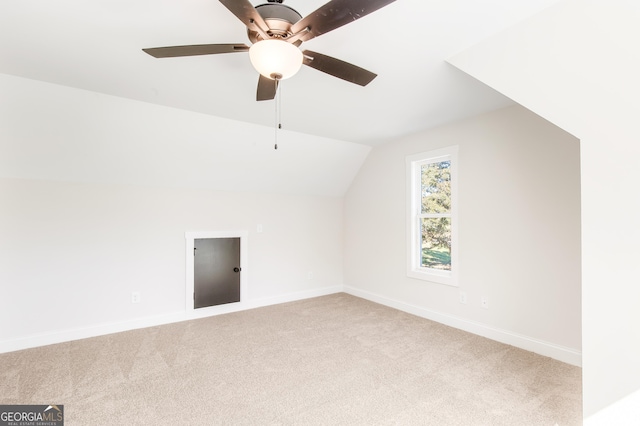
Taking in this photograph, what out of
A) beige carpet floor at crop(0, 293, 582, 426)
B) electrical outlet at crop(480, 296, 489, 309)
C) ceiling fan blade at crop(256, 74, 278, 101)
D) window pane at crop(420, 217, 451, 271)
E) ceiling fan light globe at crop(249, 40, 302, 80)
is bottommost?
beige carpet floor at crop(0, 293, 582, 426)

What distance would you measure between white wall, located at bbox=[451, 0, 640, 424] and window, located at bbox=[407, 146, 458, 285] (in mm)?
Answer: 1809

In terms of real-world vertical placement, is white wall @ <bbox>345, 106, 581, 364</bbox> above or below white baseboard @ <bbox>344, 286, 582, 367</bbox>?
above

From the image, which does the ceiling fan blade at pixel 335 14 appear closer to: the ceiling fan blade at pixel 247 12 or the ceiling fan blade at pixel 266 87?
the ceiling fan blade at pixel 247 12

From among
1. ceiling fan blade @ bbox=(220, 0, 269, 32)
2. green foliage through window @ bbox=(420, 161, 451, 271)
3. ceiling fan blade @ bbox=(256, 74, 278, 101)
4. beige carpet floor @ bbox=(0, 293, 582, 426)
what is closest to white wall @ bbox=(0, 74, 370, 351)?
beige carpet floor @ bbox=(0, 293, 582, 426)

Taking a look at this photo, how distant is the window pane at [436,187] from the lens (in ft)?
12.4

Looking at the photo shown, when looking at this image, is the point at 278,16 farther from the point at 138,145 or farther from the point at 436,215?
the point at 436,215

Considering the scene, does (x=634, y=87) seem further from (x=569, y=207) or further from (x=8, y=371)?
(x=8, y=371)

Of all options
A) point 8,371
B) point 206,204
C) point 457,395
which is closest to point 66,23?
point 206,204

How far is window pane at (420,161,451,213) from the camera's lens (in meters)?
3.77

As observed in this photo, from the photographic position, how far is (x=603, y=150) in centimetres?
169

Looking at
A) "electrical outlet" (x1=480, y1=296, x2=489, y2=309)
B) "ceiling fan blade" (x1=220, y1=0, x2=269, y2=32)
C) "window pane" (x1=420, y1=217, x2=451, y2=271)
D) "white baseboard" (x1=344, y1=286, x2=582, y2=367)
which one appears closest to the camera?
"ceiling fan blade" (x1=220, y1=0, x2=269, y2=32)

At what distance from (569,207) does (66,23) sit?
3.96 m

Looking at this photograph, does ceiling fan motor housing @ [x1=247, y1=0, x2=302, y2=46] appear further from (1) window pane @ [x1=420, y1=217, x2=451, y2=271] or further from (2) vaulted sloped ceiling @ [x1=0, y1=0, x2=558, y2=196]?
(1) window pane @ [x1=420, y1=217, x2=451, y2=271]

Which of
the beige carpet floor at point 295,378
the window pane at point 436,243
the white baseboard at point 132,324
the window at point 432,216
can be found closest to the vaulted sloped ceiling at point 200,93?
the window at point 432,216
